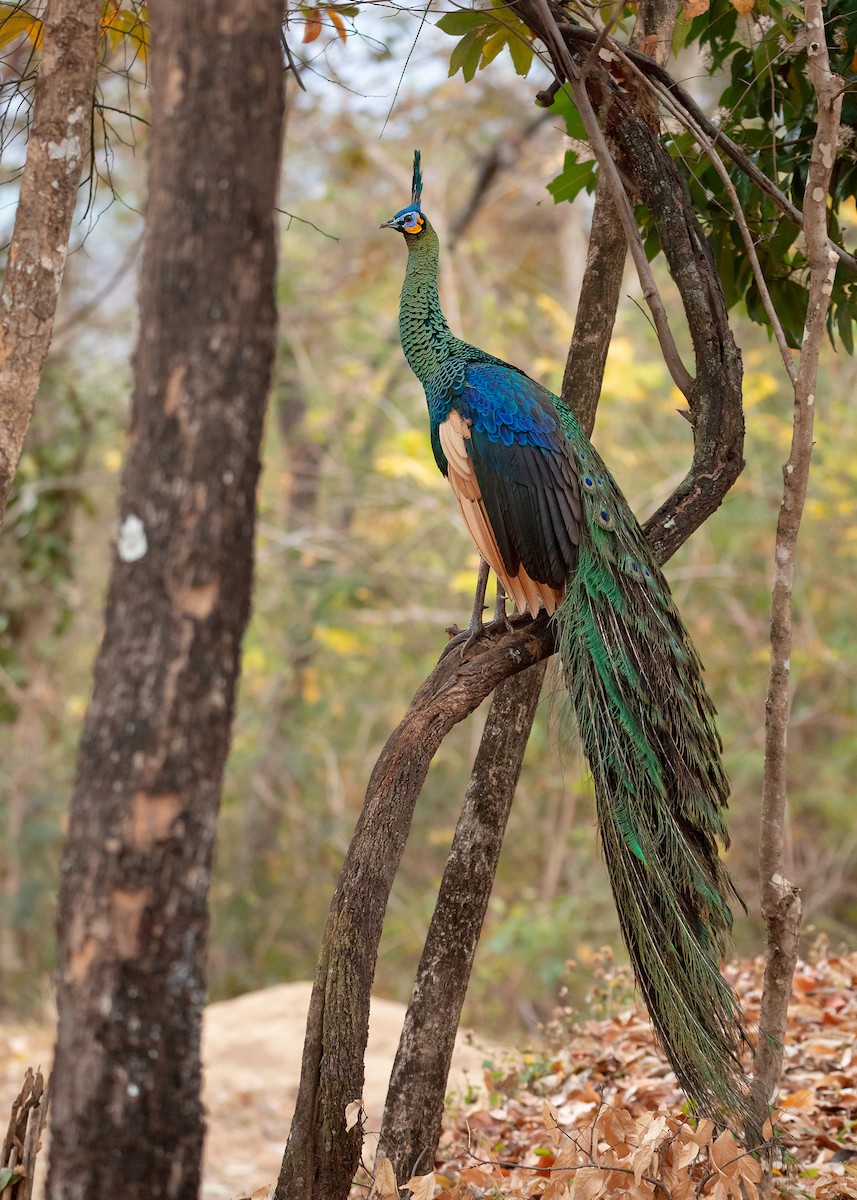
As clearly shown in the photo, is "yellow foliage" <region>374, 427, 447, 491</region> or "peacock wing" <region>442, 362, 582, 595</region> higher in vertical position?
"yellow foliage" <region>374, 427, 447, 491</region>

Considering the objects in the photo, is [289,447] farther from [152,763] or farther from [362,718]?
[152,763]

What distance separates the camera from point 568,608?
278cm

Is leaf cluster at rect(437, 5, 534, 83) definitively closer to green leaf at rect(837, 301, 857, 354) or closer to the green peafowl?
the green peafowl

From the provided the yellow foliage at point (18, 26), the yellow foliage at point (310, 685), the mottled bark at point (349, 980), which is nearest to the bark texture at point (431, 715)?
the mottled bark at point (349, 980)

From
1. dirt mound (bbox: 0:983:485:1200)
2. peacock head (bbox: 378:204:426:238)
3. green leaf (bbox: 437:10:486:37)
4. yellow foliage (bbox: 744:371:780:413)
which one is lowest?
dirt mound (bbox: 0:983:485:1200)

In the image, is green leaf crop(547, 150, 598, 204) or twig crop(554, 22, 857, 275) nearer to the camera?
twig crop(554, 22, 857, 275)

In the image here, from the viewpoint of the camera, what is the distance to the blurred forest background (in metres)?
8.18

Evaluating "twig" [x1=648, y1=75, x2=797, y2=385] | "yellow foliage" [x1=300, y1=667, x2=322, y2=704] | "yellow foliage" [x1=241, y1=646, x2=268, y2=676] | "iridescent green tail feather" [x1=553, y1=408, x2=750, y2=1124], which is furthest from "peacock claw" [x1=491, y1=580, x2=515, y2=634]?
"yellow foliage" [x1=300, y1=667, x2=322, y2=704]

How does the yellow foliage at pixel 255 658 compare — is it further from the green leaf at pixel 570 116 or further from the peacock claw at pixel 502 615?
the green leaf at pixel 570 116

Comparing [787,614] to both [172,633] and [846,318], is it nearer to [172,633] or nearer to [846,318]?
[846,318]

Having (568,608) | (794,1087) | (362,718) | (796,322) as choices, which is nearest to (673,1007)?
(568,608)

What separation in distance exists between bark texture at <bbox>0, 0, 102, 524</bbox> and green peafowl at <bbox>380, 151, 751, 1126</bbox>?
1.05 meters

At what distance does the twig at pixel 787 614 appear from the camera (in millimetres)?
2521

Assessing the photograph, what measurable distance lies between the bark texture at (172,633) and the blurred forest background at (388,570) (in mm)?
6109
